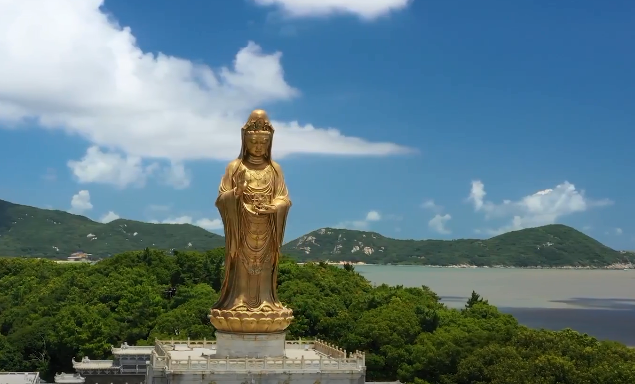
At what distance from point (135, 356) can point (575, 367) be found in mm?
20830

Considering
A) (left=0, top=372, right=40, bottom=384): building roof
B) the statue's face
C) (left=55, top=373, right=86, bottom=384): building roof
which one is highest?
the statue's face

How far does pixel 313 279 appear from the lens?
53.0m

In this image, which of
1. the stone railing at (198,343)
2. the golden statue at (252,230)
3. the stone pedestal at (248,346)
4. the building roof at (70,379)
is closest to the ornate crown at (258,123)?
the golden statue at (252,230)

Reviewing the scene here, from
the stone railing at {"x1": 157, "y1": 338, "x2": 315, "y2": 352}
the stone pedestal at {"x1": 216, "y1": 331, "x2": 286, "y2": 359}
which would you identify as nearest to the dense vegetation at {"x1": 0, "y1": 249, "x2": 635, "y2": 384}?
the stone railing at {"x1": 157, "y1": 338, "x2": 315, "y2": 352}

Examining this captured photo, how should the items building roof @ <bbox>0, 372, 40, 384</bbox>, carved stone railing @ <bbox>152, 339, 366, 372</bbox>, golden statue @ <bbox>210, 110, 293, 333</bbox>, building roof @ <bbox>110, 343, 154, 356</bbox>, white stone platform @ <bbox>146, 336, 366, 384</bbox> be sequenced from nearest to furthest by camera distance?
white stone platform @ <bbox>146, 336, 366, 384</bbox>
carved stone railing @ <bbox>152, 339, 366, 372</bbox>
golden statue @ <bbox>210, 110, 293, 333</bbox>
building roof @ <bbox>0, 372, 40, 384</bbox>
building roof @ <bbox>110, 343, 154, 356</bbox>

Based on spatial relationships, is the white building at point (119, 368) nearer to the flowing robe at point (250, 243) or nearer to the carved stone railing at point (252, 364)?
the carved stone railing at point (252, 364)

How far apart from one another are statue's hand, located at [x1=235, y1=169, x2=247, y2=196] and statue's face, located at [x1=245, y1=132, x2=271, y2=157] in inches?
29.9

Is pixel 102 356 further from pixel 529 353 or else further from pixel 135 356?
pixel 529 353

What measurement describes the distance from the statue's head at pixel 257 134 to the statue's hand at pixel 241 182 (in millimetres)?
727

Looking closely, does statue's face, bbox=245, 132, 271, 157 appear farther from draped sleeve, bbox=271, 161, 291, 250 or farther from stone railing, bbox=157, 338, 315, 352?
stone railing, bbox=157, 338, 315, 352

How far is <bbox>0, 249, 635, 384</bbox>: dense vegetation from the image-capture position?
2981 centimetres

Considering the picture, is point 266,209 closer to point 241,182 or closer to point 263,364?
point 241,182

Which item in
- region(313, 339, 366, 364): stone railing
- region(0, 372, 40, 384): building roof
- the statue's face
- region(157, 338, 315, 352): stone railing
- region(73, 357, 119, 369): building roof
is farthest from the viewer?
region(73, 357, 119, 369): building roof

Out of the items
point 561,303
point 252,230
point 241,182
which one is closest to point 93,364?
point 252,230
